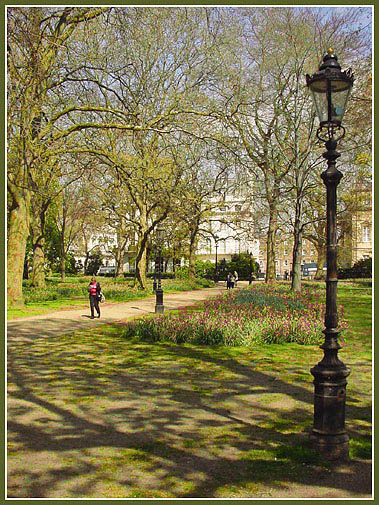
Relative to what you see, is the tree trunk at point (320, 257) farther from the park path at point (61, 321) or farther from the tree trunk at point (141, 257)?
the park path at point (61, 321)

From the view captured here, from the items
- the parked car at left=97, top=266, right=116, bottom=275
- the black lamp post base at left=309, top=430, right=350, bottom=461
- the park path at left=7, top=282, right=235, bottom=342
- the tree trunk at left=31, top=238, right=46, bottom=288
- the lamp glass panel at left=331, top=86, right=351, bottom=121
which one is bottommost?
the park path at left=7, top=282, right=235, bottom=342

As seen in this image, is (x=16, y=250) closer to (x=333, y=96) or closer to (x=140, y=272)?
(x=140, y=272)

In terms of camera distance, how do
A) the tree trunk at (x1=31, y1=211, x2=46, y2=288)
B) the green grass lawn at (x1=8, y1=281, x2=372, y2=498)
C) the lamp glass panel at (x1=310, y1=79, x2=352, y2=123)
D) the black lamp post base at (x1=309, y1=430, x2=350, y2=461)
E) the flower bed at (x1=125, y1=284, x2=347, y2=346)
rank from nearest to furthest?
the green grass lawn at (x1=8, y1=281, x2=372, y2=498) → the black lamp post base at (x1=309, y1=430, x2=350, y2=461) → the lamp glass panel at (x1=310, y1=79, x2=352, y2=123) → the flower bed at (x1=125, y1=284, x2=347, y2=346) → the tree trunk at (x1=31, y1=211, x2=46, y2=288)

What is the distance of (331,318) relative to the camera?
492cm

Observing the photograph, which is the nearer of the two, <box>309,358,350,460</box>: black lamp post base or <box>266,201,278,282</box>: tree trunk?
<box>309,358,350,460</box>: black lamp post base

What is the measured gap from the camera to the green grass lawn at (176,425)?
409 centimetres

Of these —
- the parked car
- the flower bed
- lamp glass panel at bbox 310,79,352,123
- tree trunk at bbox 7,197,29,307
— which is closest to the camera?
lamp glass panel at bbox 310,79,352,123

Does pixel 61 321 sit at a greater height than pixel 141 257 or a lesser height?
lesser

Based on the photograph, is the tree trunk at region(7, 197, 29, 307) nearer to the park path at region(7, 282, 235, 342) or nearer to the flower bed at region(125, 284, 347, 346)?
the park path at region(7, 282, 235, 342)

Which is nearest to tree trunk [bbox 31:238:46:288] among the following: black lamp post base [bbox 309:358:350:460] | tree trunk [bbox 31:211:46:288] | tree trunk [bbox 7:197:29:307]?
tree trunk [bbox 31:211:46:288]

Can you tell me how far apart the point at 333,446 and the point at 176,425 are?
5.95 ft

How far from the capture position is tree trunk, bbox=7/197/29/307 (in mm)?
18141

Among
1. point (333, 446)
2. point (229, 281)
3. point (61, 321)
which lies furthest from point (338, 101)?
point (229, 281)

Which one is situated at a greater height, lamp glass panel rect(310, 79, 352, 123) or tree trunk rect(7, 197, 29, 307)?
lamp glass panel rect(310, 79, 352, 123)
